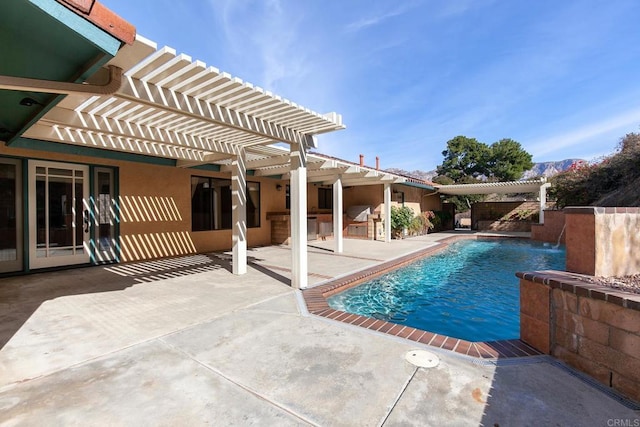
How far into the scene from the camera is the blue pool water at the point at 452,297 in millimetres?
5062

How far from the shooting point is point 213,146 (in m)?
7.04

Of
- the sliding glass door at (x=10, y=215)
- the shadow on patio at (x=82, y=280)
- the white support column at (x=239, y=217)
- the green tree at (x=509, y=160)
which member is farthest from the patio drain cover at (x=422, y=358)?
the green tree at (x=509, y=160)

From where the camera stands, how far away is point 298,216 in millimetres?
6043

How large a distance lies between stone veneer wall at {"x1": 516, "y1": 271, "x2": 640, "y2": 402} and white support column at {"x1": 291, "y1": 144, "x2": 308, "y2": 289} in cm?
385

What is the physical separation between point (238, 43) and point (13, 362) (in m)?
11.1

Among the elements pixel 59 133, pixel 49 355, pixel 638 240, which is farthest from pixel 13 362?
pixel 638 240

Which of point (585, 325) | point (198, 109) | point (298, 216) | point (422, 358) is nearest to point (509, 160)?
point (298, 216)

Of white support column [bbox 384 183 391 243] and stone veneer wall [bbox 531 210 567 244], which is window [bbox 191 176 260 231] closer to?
white support column [bbox 384 183 391 243]

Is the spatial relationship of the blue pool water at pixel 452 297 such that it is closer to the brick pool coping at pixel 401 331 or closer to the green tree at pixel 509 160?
the brick pool coping at pixel 401 331

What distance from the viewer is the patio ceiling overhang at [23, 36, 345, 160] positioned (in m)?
3.41

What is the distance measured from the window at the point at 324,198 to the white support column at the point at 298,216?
414 inches

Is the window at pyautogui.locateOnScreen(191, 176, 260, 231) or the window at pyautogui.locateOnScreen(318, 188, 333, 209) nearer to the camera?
the window at pyautogui.locateOnScreen(191, 176, 260, 231)

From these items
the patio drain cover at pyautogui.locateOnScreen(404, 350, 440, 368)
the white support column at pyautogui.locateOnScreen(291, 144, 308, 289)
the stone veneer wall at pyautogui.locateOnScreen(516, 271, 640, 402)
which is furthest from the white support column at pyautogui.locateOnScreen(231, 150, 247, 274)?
the stone veneer wall at pyautogui.locateOnScreen(516, 271, 640, 402)

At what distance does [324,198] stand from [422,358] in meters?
14.1
